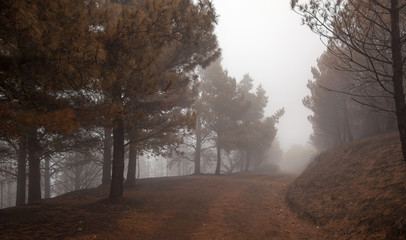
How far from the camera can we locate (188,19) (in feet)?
26.3

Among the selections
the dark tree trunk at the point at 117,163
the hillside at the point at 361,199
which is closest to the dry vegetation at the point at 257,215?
the hillside at the point at 361,199

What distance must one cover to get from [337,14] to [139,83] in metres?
6.42

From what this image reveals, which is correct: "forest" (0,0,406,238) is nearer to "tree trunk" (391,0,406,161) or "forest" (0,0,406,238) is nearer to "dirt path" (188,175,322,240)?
"tree trunk" (391,0,406,161)

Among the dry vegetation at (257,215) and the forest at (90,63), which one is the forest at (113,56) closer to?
the forest at (90,63)

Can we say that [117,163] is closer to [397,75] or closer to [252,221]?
[252,221]

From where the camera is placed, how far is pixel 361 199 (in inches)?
257

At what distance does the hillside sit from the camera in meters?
4.87

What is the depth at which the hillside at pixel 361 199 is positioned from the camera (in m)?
4.87

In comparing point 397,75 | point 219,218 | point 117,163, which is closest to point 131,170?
point 117,163

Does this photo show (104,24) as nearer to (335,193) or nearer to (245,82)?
(335,193)

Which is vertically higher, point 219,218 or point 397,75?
point 397,75

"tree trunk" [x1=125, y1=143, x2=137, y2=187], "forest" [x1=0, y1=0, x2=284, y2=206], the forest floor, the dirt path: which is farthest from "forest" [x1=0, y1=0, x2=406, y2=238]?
the dirt path

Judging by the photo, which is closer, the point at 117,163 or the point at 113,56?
the point at 113,56

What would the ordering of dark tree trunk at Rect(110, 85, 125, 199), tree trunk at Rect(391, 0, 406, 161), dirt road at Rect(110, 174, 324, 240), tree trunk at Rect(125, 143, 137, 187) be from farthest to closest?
1. tree trunk at Rect(125, 143, 137, 187)
2. dark tree trunk at Rect(110, 85, 125, 199)
3. dirt road at Rect(110, 174, 324, 240)
4. tree trunk at Rect(391, 0, 406, 161)
